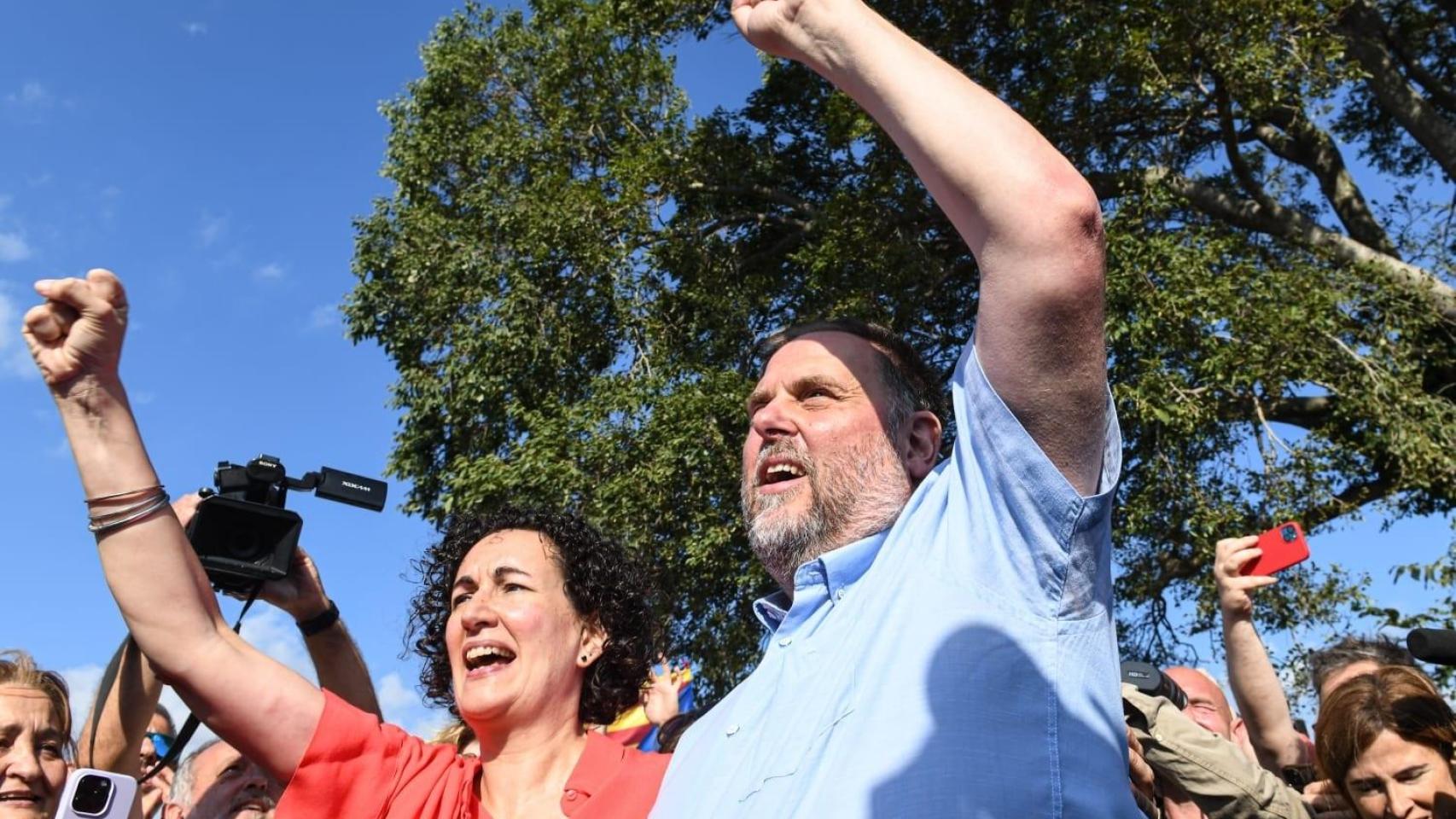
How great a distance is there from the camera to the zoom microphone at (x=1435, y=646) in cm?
261

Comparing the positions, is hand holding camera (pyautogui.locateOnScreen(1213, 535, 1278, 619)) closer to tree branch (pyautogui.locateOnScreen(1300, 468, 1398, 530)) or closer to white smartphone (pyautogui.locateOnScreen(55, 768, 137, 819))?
white smartphone (pyautogui.locateOnScreen(55, 768, 137, 819))

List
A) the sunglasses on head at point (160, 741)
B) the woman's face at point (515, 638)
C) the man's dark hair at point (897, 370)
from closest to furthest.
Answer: the man's dark hair at point (897, 370) < the woman's face at point (515, 638) < the sunglasses on head at point (160, 741)

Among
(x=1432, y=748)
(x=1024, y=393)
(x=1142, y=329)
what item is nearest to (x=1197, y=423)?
(x=1142, y=329)

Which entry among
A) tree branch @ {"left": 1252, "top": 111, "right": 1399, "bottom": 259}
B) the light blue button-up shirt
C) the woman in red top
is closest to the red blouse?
the woman in red top

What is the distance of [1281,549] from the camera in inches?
137

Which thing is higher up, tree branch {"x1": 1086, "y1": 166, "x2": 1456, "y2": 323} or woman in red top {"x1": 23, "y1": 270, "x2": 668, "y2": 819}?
tree branch {"x1": 1086, "y1": 166, "x2": 1456, "y2": 323}

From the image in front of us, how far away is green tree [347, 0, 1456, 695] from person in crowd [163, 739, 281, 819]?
19.2 ft

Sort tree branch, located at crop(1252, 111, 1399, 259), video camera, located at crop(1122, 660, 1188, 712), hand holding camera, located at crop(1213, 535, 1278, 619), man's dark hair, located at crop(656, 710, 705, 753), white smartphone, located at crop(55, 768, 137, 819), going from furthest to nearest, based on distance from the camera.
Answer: tree branch, located at crop(1252, 111, 1399, 259) → man's dark hair, located at crop(656, 710, 705, 753) → hand holding camera, located at crop(1213, 535, 1278, 619) → video camera, located at crop(1122, 660, 1188, 712) → white smartphone, located at crop(55, 768, 137, 819)

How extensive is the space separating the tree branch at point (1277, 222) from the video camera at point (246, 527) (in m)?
8.57

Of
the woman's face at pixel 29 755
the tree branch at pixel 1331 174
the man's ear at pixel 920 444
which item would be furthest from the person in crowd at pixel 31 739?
the tree branch at pixel 1331 174

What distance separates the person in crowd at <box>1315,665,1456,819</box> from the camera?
10.5 feet

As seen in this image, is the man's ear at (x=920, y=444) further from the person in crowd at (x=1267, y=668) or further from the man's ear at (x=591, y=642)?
the person in crowd at (x=1267, y=668)

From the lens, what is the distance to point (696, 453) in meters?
10.3

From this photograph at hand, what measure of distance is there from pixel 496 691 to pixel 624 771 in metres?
0.32
